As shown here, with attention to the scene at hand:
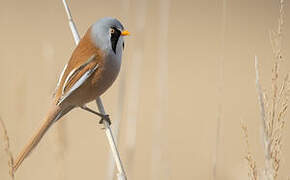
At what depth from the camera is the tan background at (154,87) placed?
291 cm

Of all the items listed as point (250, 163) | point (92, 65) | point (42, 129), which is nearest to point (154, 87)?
point (92, 65)

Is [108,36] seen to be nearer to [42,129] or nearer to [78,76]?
[78,76]

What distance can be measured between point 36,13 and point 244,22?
3838 millimetres

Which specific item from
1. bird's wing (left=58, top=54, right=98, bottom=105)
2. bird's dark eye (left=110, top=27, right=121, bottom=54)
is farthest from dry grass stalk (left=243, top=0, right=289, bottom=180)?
bird's wing (left=58, top=54, right=98, bottom=105)

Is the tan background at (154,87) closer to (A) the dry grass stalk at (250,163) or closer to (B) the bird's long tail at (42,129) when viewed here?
(B) the bird's long tail at (42,129)

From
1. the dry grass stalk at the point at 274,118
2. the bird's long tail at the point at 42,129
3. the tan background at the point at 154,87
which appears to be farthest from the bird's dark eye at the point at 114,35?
the dry grass stalk at the point at 274,118

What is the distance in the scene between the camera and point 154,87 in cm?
753

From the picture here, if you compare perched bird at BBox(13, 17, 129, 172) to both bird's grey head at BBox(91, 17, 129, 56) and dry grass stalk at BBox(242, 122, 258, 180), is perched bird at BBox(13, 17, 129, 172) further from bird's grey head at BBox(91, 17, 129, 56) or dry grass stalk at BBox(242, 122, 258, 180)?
dry grass stalk at BBox(242, 122, 258, 180)

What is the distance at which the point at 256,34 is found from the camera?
927 centimetres

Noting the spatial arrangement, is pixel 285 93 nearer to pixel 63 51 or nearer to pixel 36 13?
pixel 63 51

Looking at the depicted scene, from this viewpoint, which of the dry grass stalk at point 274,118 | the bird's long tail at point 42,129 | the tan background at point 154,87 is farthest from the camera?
the tan background at point 154,87

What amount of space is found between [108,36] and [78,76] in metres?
0.22

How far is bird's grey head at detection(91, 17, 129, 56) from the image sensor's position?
7.63ft

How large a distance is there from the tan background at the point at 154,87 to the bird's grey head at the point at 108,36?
13 centimetres
